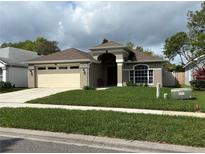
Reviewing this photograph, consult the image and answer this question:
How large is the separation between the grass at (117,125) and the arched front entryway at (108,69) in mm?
18610

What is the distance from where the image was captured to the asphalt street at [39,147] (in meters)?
6.02

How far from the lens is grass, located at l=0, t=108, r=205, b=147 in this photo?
680cm

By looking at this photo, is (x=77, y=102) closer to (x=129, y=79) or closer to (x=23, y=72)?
(x=129, y=79)

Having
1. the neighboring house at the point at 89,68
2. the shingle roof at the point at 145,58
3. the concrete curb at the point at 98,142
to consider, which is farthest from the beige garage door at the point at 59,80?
the concrete curb at the point at 98,142

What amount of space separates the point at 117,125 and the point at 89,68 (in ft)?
55.6

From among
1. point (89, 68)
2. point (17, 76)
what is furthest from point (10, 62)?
point (89, 68)

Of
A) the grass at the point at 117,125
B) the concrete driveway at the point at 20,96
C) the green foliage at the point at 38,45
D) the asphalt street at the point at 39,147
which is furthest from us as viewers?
the green foliage at the point at 38,45

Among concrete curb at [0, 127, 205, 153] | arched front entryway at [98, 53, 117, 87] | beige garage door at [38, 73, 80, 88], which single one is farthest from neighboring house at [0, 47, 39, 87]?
concrete curb at [0, 127, 205, 153]

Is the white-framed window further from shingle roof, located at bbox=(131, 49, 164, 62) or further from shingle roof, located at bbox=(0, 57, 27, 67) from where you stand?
shingle roof, located at bbox=(0, 57, 27, 67)

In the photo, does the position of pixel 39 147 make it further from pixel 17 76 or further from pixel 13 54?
pixel 13 54

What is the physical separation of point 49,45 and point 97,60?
40.4 meters

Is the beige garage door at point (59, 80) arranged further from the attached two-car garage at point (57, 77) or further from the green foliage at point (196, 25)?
the green foliage at point (196, 25)

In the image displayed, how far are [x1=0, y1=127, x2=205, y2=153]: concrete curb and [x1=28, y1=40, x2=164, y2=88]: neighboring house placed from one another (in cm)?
1676

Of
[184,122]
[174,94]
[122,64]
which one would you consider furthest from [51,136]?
[122,64]
